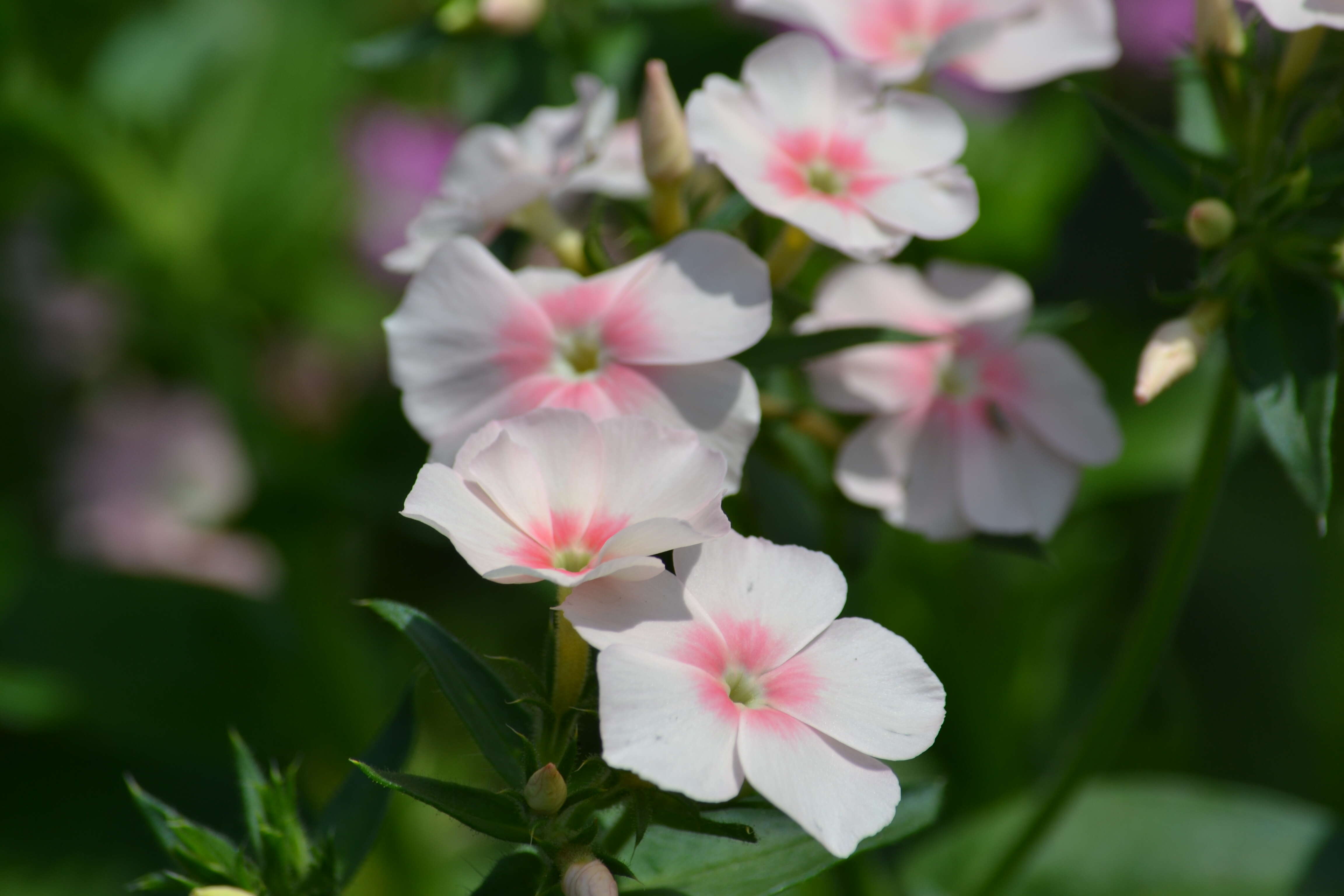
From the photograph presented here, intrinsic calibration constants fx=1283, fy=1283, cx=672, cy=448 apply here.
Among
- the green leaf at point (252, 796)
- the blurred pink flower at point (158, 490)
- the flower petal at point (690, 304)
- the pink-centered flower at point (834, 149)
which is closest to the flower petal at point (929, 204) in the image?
the pink-centered flower at point (834, 149)

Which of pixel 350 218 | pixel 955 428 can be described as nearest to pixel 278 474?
pixel 350 218

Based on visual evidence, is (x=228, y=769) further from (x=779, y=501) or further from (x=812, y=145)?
(x=812, y=145)

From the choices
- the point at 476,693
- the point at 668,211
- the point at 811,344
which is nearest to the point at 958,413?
the point at 811,344

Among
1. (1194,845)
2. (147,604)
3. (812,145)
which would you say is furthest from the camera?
(147,604)

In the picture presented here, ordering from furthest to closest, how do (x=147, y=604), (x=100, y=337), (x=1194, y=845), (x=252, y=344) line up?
(x=100, y=337) → (x=252, y=344) → (x=147, y=604) → (x=1194, y=845)

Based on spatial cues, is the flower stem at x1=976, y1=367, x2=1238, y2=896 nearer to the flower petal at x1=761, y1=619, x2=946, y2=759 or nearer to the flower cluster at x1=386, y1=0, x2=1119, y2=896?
the flower cluster at x1=386, y1=0, x2=1119, y2=896

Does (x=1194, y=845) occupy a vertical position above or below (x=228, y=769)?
above

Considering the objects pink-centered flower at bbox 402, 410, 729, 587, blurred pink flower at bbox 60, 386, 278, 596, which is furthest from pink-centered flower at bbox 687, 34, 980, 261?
blurred pink flower at bbox 60, 386, 278, 596
